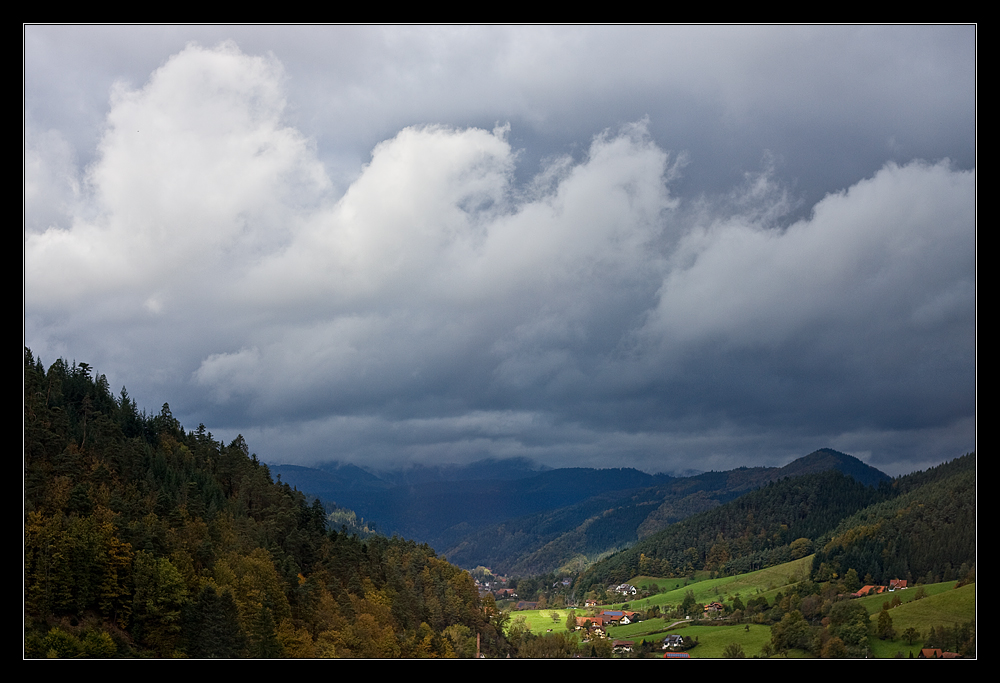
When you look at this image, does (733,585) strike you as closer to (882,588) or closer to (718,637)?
(718,637)

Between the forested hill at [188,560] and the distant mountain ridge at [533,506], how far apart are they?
5538 centimetres

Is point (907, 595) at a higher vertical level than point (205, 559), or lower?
lower

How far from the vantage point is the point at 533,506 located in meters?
146

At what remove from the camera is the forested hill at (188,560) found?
28.5 metres

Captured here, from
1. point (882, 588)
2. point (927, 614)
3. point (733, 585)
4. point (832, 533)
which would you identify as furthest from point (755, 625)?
point (832, 533)

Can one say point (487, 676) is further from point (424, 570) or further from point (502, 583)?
point (502, 583)

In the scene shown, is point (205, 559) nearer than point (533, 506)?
Yes

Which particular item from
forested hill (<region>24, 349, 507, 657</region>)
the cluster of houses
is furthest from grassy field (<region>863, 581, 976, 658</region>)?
forested hill (<region>24, 349, 507, 657</region>)

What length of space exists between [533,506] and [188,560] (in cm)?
11754

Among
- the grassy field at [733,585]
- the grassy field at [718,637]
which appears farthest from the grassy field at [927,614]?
the grassy field at [733,585]

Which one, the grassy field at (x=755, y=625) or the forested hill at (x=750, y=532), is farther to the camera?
the forested hill at (x=750, y=532)

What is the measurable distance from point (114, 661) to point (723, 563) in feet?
255

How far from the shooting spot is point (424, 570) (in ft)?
139

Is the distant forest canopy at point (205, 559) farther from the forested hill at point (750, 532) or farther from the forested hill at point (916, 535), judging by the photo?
the forested hill at point (750, 532)
